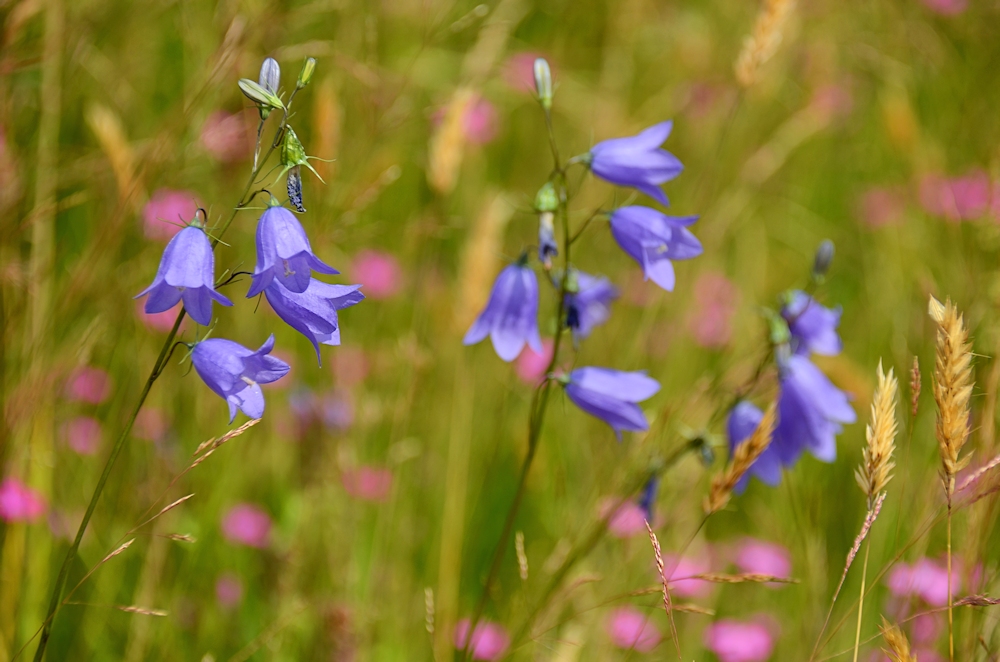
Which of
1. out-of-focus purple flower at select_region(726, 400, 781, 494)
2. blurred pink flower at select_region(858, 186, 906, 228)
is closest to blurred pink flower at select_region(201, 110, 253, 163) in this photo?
out-of-focus purple flower at select_region(726, 400, 781, 494)

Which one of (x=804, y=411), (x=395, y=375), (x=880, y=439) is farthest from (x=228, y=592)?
(x=880, y=439)

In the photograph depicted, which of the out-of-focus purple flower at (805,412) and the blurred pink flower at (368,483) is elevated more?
the out-of-focus purple flower at (805,412)

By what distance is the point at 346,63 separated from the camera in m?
1.96

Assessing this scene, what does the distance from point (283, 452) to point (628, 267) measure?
65.8 inches

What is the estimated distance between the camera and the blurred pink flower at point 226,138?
80.4 inches

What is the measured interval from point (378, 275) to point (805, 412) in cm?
171

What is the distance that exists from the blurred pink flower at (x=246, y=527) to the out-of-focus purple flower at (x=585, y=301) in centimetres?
113

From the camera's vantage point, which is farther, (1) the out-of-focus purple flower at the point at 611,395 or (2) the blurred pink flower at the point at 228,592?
(2) the blurred pink flower at the point at 228,592

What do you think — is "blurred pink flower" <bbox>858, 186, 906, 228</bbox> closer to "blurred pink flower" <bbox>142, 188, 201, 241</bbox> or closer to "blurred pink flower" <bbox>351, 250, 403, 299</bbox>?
"blurred pink flower" <bbox>351, 250, 403, 299</bbox>

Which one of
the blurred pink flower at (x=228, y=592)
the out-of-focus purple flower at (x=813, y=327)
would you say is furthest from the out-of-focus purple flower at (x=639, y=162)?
the blurred pink flower at (x=228, y=592)

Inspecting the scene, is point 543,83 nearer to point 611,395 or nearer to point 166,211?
point 611,395

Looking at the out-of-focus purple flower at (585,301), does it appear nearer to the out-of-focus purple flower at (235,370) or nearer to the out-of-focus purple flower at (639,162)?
the out-of-focus purple flower at (639,162)

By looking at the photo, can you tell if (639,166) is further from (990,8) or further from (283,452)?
(990,8)

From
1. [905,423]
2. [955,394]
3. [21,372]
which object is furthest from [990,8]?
[21,372]
